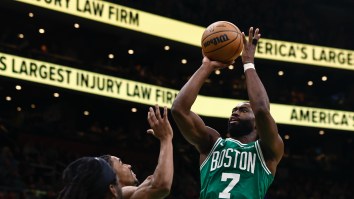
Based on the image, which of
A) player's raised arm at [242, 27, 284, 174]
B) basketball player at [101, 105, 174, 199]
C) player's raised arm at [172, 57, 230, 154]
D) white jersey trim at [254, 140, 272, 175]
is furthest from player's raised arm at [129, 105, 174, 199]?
white jersey trim at [254, 140, 272, 175]

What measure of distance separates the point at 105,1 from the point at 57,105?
4925mm

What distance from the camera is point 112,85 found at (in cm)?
2358

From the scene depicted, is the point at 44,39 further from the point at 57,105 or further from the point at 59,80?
the point at 59,80

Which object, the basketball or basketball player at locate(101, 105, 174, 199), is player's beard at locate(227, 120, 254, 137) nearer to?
the basketball

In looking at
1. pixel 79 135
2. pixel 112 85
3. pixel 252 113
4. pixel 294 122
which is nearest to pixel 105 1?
pixel 112 85

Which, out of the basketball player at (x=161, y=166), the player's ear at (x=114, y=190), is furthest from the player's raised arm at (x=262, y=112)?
the player's ear at (x=114, y=190)

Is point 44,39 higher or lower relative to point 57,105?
higher

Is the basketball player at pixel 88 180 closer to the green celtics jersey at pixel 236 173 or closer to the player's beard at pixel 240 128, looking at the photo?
the green celtics jersey at pixel 236 173

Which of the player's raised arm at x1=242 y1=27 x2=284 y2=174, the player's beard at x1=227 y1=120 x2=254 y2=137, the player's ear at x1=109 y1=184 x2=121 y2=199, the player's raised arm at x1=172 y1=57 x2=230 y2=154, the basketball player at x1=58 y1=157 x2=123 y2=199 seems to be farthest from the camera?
the player's beard at x1=227 y1=120 x2=254 y2=137

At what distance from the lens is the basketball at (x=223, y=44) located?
19.8 ft

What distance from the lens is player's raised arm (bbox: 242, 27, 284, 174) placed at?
223 inches

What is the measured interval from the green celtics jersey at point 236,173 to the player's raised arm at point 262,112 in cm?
10

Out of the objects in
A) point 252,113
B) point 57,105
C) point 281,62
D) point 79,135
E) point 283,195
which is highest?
point 281,62

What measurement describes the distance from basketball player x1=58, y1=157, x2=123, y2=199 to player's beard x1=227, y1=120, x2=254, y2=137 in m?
2.85
